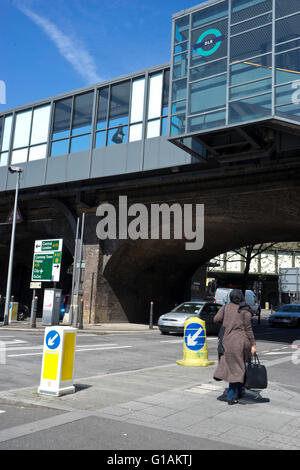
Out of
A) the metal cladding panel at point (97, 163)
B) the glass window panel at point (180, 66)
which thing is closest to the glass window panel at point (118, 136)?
the metal cladding panel at point (97, 163)

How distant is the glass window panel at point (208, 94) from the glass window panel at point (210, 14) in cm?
277

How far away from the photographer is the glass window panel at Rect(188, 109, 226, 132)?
1736 cm

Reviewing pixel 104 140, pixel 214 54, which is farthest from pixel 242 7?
pixel 104 140

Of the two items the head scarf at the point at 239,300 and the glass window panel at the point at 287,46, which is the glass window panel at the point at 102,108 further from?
the head scarf at the point at 239,300

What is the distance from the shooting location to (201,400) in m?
6.38

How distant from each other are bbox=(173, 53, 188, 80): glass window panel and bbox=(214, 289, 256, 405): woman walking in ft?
49.2

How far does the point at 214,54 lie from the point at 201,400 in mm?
15444

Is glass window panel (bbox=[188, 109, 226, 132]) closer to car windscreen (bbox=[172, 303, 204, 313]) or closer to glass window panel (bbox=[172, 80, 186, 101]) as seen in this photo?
glass window panel (bbox=[172, 80, 186, 101])

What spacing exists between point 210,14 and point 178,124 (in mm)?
4804

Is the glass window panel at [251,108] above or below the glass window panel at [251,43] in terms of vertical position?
below

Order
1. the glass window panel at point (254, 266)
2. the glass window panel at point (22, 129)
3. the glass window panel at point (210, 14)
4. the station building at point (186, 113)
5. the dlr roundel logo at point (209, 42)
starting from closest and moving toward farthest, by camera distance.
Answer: the station building at point (186, 113)
the dlr roundel logo at point (209, 42)
the glass window panel at point (210, 14)
the glass window panel at point (22, 129)
the glass window panel at point (254, 266)

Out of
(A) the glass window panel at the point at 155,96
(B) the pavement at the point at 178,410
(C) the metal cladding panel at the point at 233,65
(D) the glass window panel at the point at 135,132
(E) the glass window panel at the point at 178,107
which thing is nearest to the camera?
(B) the pavement at the point at 178,410

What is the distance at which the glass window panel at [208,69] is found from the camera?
17.8m
